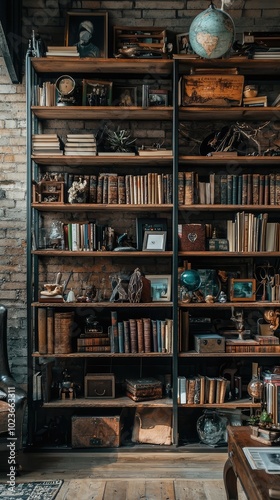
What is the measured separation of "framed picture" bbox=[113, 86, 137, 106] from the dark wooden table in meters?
2.62

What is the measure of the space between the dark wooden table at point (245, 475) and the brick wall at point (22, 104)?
2.14 m

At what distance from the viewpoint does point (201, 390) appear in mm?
4363

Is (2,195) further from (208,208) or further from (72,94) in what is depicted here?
(208,208)

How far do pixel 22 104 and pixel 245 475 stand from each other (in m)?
3.35

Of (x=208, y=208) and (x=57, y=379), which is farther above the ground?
(x=208, y=208)


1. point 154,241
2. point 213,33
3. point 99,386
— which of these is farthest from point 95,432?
point 213,33

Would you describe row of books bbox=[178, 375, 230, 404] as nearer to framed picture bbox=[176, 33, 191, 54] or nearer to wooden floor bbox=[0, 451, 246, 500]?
wooden floor bbox=[0, 451, 246, 500]

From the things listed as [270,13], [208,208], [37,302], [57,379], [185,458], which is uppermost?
[270,13]

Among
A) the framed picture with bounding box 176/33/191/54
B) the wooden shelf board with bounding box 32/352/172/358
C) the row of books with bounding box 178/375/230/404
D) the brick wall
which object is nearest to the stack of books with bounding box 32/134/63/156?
the brick wall

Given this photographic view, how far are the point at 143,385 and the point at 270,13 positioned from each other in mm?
3109

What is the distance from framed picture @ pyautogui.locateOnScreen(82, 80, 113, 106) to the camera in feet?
14.6

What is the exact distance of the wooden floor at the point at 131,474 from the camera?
3613mm

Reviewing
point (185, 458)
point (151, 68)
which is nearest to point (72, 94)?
point (151, 68)

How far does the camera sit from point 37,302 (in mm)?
4395
